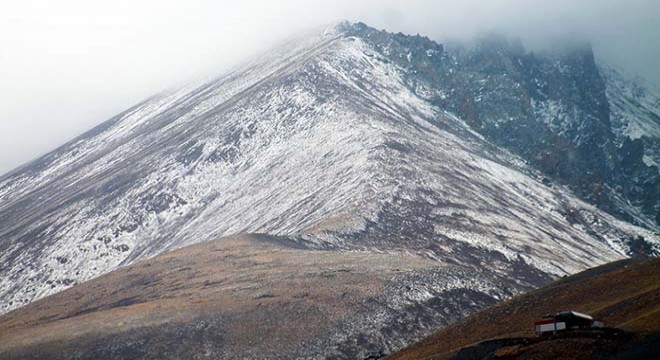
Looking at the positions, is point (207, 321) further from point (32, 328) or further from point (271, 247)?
point (271, 247)

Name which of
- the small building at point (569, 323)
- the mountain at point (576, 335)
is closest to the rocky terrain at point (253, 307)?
the mountain at point (576, 335)

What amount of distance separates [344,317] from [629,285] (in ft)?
105

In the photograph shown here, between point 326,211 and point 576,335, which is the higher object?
point 576,335

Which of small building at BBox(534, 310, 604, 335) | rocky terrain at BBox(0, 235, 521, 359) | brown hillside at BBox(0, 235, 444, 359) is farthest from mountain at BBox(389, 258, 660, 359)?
brown hillside at BBox(0, 235, 444, 359)

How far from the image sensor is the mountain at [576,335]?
41.5m

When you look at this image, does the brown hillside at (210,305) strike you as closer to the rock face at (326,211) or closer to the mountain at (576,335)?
the rock face at (326,211)

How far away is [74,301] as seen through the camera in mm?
103375

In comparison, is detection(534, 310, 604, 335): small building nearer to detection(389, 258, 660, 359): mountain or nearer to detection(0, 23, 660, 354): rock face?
detection(389, 258, 660, 359): mountain

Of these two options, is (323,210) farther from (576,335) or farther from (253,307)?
(576,335)

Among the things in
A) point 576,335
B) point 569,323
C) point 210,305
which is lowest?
point 210,305

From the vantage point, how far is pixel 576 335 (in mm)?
44094

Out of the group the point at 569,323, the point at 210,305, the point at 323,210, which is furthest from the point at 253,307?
the point at 323,210

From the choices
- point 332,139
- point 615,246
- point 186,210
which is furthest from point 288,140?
point 615,246

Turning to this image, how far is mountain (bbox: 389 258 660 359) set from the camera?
136 feet
